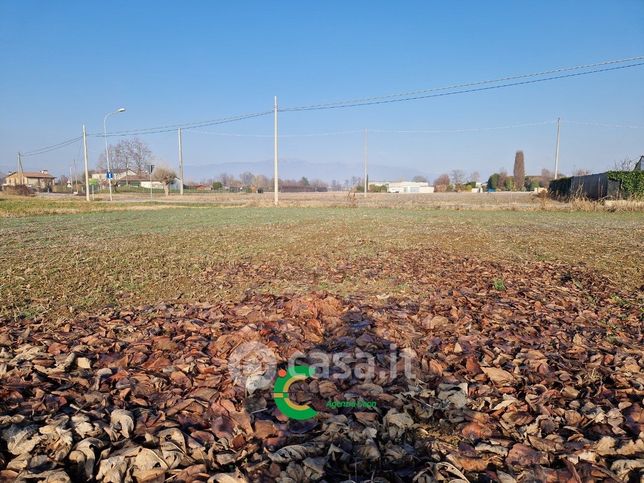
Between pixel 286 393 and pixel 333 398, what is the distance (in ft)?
1.10

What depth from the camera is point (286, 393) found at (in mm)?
2793

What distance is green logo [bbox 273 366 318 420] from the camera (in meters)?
2.56

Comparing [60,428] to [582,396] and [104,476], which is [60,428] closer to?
[104,476]

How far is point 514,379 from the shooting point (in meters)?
2.97

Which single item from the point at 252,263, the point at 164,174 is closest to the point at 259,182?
the point at 164,174

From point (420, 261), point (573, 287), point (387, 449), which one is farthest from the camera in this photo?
point (420, 261)

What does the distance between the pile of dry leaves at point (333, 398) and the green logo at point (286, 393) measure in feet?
0.23

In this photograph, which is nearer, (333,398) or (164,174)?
(333,398)

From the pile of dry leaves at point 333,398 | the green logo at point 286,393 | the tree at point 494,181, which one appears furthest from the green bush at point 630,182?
the tree at point 494,181

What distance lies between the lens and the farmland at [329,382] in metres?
2.11

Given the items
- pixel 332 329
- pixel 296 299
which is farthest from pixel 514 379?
pixel 296 299

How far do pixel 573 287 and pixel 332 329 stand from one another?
384 cm

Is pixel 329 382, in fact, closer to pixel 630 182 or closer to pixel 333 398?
pixel 333 398

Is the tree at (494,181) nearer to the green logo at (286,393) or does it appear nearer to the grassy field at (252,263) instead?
the grassy field at (252,263)
